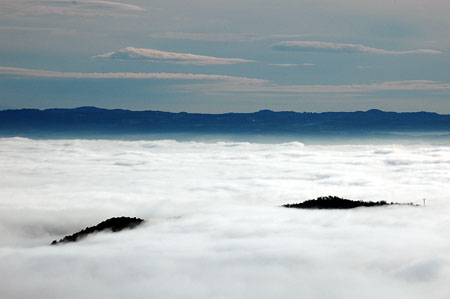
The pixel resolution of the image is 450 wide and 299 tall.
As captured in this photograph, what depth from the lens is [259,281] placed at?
256ft

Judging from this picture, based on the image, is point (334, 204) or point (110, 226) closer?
point (110, 226)

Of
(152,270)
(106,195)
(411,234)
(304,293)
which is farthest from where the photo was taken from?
(106,195)

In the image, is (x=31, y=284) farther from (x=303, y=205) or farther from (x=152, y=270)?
(x=303, y=205)

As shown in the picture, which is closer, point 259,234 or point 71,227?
point 259,234

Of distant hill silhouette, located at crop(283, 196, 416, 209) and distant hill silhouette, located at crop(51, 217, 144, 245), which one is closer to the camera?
distant hill silhouette, located at crop(51, 217, 144, 245)

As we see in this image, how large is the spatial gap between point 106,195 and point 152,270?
368 ft

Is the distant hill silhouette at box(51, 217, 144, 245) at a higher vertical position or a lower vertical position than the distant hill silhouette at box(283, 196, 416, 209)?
lower

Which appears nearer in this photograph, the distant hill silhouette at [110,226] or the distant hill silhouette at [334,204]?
the distant hill silhouette at [110,226]

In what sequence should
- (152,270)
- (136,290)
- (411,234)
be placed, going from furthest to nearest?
(411,234) → (152,270) → (136,290)

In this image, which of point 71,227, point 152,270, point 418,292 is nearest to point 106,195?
point 71,227

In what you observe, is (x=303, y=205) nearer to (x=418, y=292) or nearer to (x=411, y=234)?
(x=411, y=234)

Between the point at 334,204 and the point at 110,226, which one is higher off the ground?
the point at 334,204

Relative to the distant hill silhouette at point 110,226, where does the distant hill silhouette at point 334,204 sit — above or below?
above

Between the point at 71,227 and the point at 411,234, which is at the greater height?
the point at 411,234
